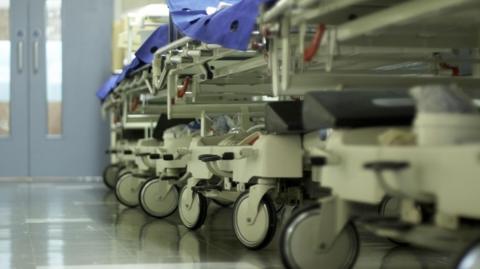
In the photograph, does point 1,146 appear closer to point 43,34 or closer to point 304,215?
point 43,34

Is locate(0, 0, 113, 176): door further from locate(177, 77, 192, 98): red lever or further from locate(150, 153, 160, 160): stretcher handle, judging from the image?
locate(177, 77, 192, 98): red lever

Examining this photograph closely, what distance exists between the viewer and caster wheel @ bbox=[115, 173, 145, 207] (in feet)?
18.1

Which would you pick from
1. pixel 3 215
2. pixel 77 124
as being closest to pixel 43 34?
pixel 77 124

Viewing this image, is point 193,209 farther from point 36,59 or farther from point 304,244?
point 36,59

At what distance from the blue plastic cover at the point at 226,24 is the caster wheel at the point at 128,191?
1922 mm

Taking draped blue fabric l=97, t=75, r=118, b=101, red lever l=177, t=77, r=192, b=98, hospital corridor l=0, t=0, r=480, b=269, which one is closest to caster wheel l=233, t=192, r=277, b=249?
hospital corridor l=0, t=0, r=480, b=269

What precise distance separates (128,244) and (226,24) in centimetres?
112

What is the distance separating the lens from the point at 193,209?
400 cm

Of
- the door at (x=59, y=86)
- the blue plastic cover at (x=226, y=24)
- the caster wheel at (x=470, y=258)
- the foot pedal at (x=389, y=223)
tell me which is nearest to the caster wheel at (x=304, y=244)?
the foot pedal at (x=389, y=223)

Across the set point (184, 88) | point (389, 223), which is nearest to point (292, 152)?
point (389, 223)

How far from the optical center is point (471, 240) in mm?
1751

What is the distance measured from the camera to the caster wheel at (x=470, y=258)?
67.1 inches

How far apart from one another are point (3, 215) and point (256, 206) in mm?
2447

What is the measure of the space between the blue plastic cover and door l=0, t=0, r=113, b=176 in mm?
5343
